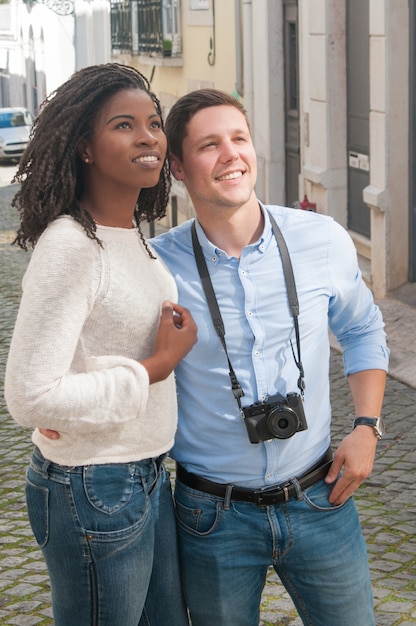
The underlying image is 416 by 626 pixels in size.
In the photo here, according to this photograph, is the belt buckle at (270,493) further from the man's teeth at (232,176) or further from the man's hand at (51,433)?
the man's teeth at (232,176)

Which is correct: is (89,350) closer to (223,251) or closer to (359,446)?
(223,251)

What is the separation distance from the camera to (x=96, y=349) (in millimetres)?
2646

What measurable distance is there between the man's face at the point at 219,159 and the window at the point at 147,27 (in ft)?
53.7

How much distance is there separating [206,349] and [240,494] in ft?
1.15

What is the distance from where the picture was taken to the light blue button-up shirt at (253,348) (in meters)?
2.92

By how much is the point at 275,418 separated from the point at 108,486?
43cm

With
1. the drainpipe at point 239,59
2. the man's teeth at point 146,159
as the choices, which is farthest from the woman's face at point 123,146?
the drainpipe at point 239,59

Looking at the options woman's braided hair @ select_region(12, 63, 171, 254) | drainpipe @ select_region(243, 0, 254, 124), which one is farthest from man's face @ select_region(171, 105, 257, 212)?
drainpipe @ select_region(243, 0, 254, 124)

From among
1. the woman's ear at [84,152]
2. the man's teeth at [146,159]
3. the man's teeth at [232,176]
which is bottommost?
the man's teeth at [232,176]

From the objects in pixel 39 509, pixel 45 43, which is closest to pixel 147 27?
pixel 39 509

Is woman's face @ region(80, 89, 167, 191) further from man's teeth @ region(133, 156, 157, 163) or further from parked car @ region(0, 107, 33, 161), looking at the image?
parked car @ region(0, 107, 33, 161)

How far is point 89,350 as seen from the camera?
264cm

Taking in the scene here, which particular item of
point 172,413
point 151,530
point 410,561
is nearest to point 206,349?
point 172,413

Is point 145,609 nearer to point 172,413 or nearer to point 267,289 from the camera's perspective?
point 172,413
